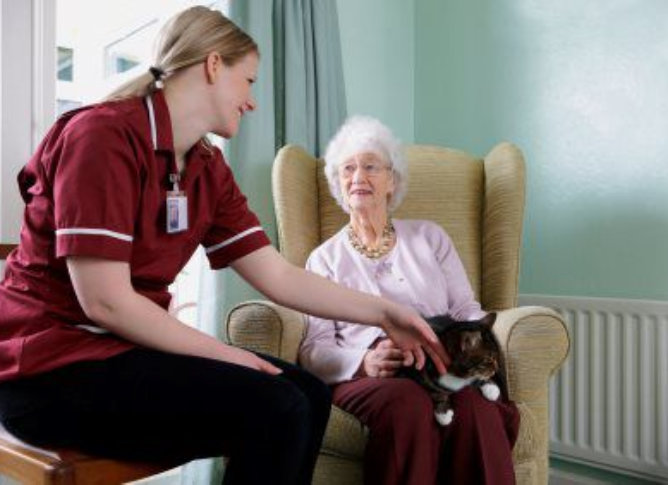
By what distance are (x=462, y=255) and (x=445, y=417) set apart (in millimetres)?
836

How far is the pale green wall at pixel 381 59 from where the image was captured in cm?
271

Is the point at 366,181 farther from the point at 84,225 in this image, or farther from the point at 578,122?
the point at 84,225

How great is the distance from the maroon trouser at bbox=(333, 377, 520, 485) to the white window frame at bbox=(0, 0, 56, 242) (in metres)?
1.18

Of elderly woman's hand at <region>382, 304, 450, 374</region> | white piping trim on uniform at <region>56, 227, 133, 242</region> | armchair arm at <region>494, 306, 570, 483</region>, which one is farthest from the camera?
armchair arm at <region>494, 306, 570, 483</region>

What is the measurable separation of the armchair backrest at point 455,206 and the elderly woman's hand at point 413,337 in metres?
0.70

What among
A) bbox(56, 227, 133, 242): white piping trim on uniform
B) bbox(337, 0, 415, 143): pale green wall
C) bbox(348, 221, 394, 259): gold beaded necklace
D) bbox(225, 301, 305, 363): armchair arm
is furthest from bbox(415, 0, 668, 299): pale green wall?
bbox(56, 227, 133, 242): white piping trim on uniform

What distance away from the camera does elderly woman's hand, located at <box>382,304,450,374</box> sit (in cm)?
128

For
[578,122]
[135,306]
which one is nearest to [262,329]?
[135,306]

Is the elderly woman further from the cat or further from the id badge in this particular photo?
the id badge

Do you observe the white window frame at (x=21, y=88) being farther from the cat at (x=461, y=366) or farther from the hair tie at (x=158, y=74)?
the cat at (x=461, y=366)

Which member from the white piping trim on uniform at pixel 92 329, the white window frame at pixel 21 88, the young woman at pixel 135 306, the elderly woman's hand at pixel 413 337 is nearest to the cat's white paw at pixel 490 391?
the elderly woman's hand at pixel 413 337

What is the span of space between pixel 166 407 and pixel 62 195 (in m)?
0.33

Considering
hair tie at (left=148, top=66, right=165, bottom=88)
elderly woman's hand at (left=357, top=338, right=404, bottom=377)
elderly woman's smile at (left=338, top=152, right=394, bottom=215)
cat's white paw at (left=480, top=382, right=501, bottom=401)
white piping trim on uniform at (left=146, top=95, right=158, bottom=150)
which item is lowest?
cat's white paw at (left=480, top=382, right=501, bottom=401)

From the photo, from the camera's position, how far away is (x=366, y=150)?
1.94m
